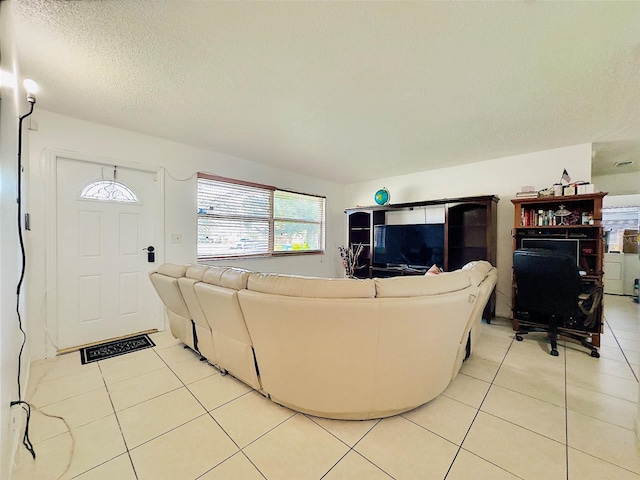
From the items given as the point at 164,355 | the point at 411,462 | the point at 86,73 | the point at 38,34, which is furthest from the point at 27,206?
the point at 411,462

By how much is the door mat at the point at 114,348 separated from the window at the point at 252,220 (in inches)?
45.7

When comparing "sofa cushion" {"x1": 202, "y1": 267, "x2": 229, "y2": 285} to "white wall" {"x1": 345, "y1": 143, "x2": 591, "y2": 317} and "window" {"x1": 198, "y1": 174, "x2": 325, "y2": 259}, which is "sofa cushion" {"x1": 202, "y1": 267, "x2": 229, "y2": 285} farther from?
"white wall" {"x1": 345, "y1": 143, "x2": 591, "y2": 317}

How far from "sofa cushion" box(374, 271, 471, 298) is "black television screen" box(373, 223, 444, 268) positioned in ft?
8.25

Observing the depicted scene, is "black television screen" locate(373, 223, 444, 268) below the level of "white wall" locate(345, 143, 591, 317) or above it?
below

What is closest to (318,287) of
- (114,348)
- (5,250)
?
(5,250)

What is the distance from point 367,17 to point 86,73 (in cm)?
203

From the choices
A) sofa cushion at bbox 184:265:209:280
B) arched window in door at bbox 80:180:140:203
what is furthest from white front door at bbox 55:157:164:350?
sofa cushion at bbox 184:265:209:280

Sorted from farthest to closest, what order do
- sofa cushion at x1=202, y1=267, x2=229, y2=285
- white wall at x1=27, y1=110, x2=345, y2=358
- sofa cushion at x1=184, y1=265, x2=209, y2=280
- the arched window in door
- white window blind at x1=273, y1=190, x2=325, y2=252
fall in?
white window blind at x1=273, y1=190, x2=325, y2=252, the arched window in door, white wall at x1=27, y1=110, x2=345, y2=358, sofa cushion at x1=184, y1=265, x2=209, y2=280, sofa cushion at x1=202, y1=267, x2=229, y2=285

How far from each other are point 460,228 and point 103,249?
15.4 ft

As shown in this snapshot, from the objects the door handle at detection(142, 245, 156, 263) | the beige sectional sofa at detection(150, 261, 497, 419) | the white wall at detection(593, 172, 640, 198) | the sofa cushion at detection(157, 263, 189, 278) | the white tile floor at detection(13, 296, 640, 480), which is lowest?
the white tile floor at detection(13, 296, 640, 480)

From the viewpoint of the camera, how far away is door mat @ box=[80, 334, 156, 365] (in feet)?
7.97

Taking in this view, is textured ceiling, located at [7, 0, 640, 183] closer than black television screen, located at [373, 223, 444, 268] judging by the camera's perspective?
Yes

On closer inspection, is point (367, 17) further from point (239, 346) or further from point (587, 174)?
point (587, 174)

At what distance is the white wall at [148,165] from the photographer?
7.82 feet
